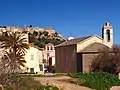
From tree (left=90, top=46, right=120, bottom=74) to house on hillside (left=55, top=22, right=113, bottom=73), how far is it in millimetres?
1449

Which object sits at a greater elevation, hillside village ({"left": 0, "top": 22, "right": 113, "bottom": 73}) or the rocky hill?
the rocky hill

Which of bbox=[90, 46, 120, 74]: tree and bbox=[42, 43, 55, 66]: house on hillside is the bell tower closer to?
bbox=[90, 46, 120, 74]: tree

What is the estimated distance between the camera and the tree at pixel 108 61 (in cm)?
5284

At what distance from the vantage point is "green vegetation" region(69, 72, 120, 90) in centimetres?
3944

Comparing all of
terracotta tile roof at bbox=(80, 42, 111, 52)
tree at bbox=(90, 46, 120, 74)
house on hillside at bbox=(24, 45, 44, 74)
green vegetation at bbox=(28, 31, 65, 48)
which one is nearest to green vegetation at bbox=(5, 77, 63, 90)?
tree at bbox=(90, 46, 120, 74)

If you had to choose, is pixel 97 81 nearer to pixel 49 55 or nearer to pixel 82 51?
pixel 82 51

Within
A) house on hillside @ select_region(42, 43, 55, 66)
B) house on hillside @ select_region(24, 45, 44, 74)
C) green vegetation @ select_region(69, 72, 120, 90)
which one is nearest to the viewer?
green vegetation @ select_region(69, 72, 120, 90)

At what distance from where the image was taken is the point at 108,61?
Result: 177ft

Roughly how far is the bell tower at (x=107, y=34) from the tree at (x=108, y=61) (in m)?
7.00

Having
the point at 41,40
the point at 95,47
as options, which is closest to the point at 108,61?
the point at 95,47

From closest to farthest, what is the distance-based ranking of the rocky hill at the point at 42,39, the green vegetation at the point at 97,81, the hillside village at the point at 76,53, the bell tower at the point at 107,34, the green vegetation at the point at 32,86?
1. the green vegetation at the point at 32,86
2. the green vegetation at the point at 97,81
3. the hillside village at the point at 76,53
4. the bell tower at the point at 107,34
5. the rocky hill at the point at 42,39

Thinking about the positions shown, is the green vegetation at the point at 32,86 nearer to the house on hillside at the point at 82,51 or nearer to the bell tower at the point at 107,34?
the house on hillside at the point at 82,51

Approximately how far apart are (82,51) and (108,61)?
654 centimetres

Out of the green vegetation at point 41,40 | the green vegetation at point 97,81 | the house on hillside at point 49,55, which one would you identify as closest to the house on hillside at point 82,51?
the green vegetation at point 97,81
